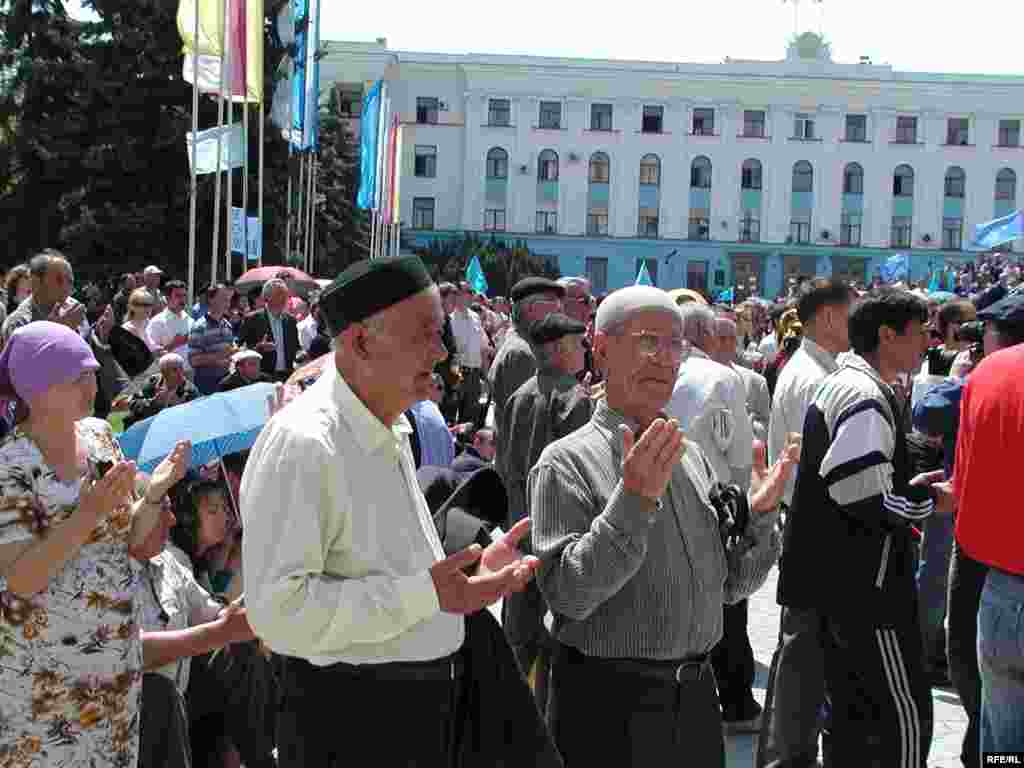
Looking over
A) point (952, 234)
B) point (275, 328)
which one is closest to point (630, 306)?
point (275, 328)

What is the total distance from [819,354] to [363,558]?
151 inches

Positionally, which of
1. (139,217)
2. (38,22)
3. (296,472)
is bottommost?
(296,472)

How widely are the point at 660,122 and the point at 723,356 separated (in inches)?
3113

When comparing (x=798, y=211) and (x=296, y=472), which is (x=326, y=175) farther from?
(x=296, y=472)

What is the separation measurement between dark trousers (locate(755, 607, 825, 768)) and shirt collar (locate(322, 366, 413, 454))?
2.71 m

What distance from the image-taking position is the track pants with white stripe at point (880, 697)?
5031 mm

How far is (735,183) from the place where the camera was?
85125 mm

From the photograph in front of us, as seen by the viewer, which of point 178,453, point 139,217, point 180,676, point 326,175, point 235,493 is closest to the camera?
point 178,453

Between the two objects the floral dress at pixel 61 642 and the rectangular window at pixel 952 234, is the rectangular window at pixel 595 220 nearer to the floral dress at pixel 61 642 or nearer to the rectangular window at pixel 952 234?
the rectangular window at pixel 952 234

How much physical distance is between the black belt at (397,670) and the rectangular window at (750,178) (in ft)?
276

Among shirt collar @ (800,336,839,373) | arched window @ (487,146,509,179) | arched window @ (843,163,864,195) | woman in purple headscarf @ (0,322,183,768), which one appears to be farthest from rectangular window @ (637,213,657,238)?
woman in purple headscarf @ (0,322,183,768)

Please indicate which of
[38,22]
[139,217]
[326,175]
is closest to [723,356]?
[139,217]

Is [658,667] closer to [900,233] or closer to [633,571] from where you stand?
[633,571]

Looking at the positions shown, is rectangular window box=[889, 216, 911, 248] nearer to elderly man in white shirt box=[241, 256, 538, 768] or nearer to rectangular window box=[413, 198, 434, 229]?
rectangular window box=[413, 198, 434, 229]
